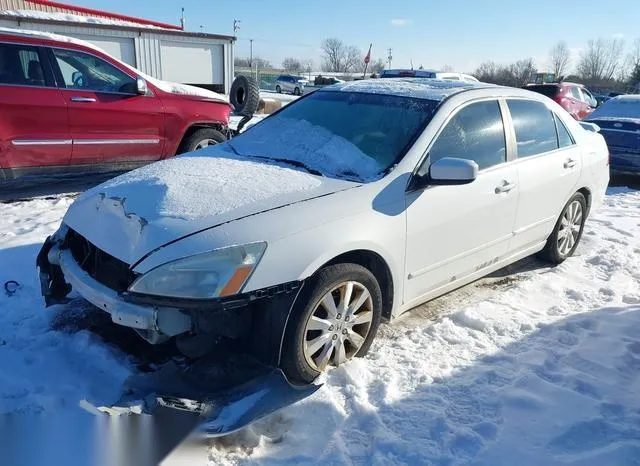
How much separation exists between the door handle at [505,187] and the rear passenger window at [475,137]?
0.54ft

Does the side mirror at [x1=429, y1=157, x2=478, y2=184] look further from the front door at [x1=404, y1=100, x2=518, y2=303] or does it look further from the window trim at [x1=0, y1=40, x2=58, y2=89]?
the window trim at [x1=0, y1=40, x2=58, y2=89]

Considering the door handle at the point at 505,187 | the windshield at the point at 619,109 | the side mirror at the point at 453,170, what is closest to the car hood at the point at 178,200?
the side mirror at the point at 453,170

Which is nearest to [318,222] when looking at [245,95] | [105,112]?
[245,95]

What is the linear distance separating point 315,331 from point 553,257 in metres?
2.99

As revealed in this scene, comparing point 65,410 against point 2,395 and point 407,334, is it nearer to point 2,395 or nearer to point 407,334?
point 2,395

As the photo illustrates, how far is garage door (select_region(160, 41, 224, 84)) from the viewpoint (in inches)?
664

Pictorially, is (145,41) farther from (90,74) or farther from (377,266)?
(377,266)

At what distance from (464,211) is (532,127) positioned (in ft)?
4.38

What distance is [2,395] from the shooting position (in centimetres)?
257

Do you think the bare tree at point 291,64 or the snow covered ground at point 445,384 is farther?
the bare tree at point 291,64

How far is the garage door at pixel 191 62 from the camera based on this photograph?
55.3 ft

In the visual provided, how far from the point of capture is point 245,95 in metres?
6.43

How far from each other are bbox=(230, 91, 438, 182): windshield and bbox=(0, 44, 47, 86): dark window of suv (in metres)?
3.08

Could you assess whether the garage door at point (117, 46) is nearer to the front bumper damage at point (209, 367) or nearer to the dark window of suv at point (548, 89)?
the dark window of suv at point (548, 89)
